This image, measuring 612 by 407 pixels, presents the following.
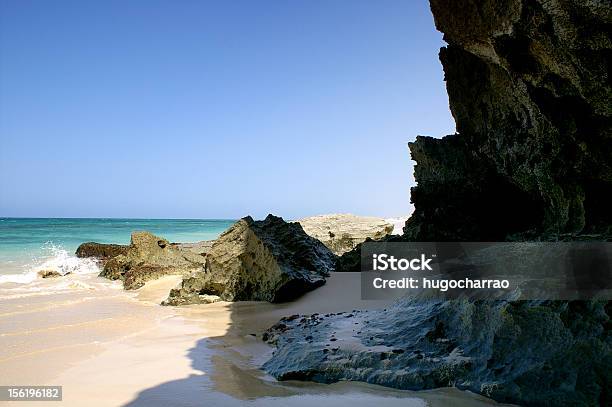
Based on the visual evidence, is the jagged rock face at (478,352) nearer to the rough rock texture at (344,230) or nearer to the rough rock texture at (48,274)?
the rough rock texture at (344,230)

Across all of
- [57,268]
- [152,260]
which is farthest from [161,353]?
[57,268]

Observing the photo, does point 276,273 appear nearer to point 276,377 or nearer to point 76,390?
point 276,377

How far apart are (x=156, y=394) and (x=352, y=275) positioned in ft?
14.7

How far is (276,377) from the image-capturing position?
10.3 feet

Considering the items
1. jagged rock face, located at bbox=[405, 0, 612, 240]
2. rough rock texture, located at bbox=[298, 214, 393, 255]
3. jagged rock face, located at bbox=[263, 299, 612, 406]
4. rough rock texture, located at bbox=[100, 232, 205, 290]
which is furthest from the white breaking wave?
jagged rock face, located at bbox=[405, 0, 612, 240]

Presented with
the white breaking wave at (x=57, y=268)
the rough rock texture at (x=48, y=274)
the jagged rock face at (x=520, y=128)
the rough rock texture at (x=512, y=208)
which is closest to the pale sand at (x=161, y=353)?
the rough rock texture at (x=512, y=208)

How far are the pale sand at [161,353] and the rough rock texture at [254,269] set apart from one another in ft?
0.72

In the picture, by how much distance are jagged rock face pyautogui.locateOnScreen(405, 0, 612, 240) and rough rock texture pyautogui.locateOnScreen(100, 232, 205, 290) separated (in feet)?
18.5

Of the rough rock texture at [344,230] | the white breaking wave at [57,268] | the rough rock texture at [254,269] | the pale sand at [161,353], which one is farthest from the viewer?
the rough rock texture at [344,230]

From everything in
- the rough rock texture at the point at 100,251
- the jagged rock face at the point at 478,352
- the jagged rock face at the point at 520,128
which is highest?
the jagged rock face at the point at 520,128

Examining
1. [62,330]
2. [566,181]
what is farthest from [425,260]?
[62,330]

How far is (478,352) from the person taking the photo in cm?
279

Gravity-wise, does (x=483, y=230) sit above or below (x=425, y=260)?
above

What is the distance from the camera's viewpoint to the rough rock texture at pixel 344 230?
38.4 feet
